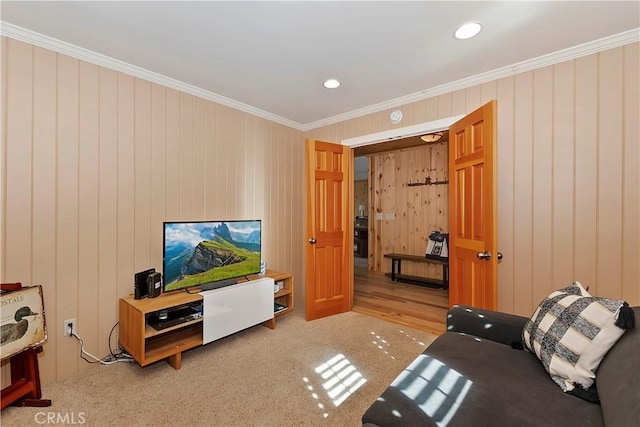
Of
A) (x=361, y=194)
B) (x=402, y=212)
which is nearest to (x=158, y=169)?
(x=402, y=212)

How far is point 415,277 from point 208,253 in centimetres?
383

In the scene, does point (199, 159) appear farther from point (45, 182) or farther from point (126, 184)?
point (45, 182)

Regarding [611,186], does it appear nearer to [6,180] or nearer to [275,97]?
[275,97]

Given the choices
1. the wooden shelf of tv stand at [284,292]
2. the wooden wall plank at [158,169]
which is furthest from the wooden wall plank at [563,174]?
the wooden wall plank at [158,169]

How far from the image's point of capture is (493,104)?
2123 millimetres

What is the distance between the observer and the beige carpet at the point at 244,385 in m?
1.67

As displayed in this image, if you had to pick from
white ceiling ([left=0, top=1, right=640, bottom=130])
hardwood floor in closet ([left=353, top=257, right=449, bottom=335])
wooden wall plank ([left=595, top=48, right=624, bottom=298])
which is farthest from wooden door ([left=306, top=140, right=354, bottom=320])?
wooden wall plank ([left=595, top=48, right=624, bottom=298])

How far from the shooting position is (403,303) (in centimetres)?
382

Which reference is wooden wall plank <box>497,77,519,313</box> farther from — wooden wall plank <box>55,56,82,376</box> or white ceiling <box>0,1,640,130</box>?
wooden wall plank <box>55,56,82,376</box>

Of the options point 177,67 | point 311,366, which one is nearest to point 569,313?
point 311,366

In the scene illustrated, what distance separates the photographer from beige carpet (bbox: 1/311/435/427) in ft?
5.48

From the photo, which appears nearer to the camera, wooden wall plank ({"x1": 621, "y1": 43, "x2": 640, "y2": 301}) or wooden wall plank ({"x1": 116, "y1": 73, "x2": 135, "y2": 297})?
wooden wall plank ({"x1": 621, "y1": 43, "x2": 640, "y2": 301})

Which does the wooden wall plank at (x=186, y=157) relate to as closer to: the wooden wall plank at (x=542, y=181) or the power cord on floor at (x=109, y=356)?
the power cord on floor at (x=109, y=356)

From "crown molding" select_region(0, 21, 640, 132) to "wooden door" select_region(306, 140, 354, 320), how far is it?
75 centimetres
